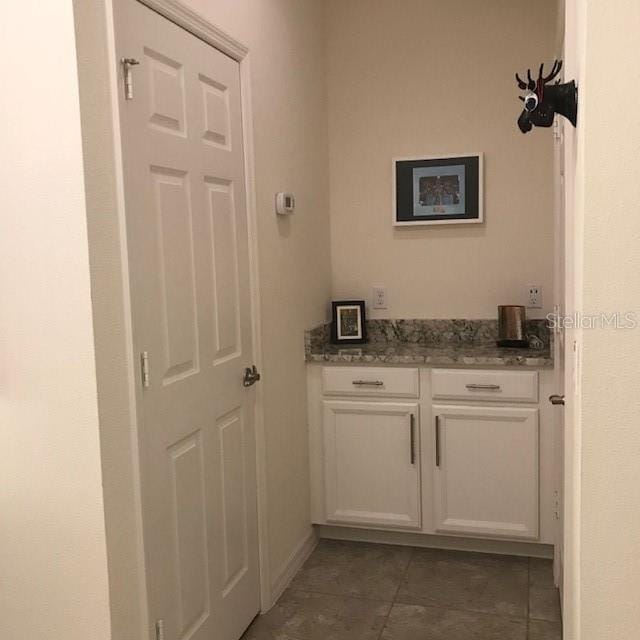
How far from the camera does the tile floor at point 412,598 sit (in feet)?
8.73


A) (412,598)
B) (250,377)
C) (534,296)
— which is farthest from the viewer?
(534,296)

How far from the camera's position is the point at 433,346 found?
350 cm

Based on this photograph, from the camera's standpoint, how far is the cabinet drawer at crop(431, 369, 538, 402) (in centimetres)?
308

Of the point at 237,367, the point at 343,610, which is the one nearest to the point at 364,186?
the point at 237,367

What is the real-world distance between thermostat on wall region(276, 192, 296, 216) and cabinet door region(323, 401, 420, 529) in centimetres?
92

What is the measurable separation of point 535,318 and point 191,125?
77.3 inches

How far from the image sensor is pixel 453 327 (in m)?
3.59

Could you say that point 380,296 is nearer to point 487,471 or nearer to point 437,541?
point 487,471

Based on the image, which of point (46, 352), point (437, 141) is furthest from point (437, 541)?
point (46, 352)

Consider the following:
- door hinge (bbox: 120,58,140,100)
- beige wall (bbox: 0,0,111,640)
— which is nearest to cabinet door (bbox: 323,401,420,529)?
beige wall (bbox: 0,0,111,640)

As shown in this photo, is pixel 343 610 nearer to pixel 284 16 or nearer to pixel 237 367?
pixel 237 367

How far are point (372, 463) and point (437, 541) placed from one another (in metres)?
0.48

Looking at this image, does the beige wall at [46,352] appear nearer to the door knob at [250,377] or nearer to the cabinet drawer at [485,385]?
the door knob at [250,377]

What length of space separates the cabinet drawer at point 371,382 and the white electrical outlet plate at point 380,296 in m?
0.52
